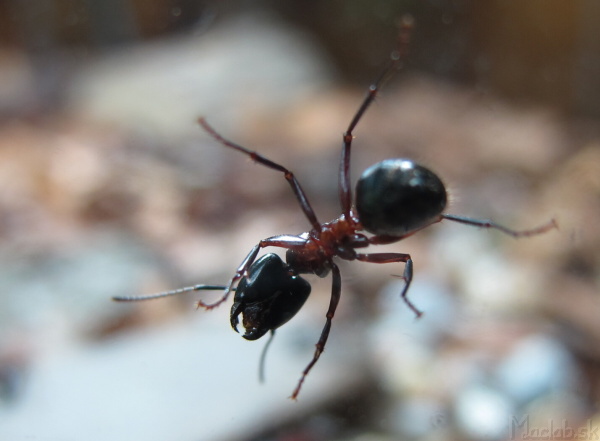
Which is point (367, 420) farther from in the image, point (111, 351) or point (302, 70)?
point (302, 70)

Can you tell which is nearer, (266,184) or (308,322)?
(308,322)

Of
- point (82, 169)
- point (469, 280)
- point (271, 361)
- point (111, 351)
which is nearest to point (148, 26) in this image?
point (82, 169)

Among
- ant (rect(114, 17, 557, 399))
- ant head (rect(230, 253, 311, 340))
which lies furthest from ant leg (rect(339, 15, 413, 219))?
ant head (rect(230, 253, 311, 340))

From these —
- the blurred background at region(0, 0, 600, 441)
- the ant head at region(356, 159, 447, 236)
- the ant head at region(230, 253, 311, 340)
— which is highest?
the ant head at region(356, 159, 447, 236)

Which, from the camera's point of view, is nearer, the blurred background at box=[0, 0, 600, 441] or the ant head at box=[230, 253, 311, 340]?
the ant head at box=[230, 253, 311, 340]

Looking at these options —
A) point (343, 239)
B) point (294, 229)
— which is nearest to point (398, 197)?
point (343, 239)

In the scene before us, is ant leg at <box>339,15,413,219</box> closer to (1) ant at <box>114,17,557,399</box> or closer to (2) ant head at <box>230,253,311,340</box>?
(1) ant at <box>114,17,557,399</box>

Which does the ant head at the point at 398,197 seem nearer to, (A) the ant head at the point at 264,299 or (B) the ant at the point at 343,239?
(B) the ant at the point at 343,239
